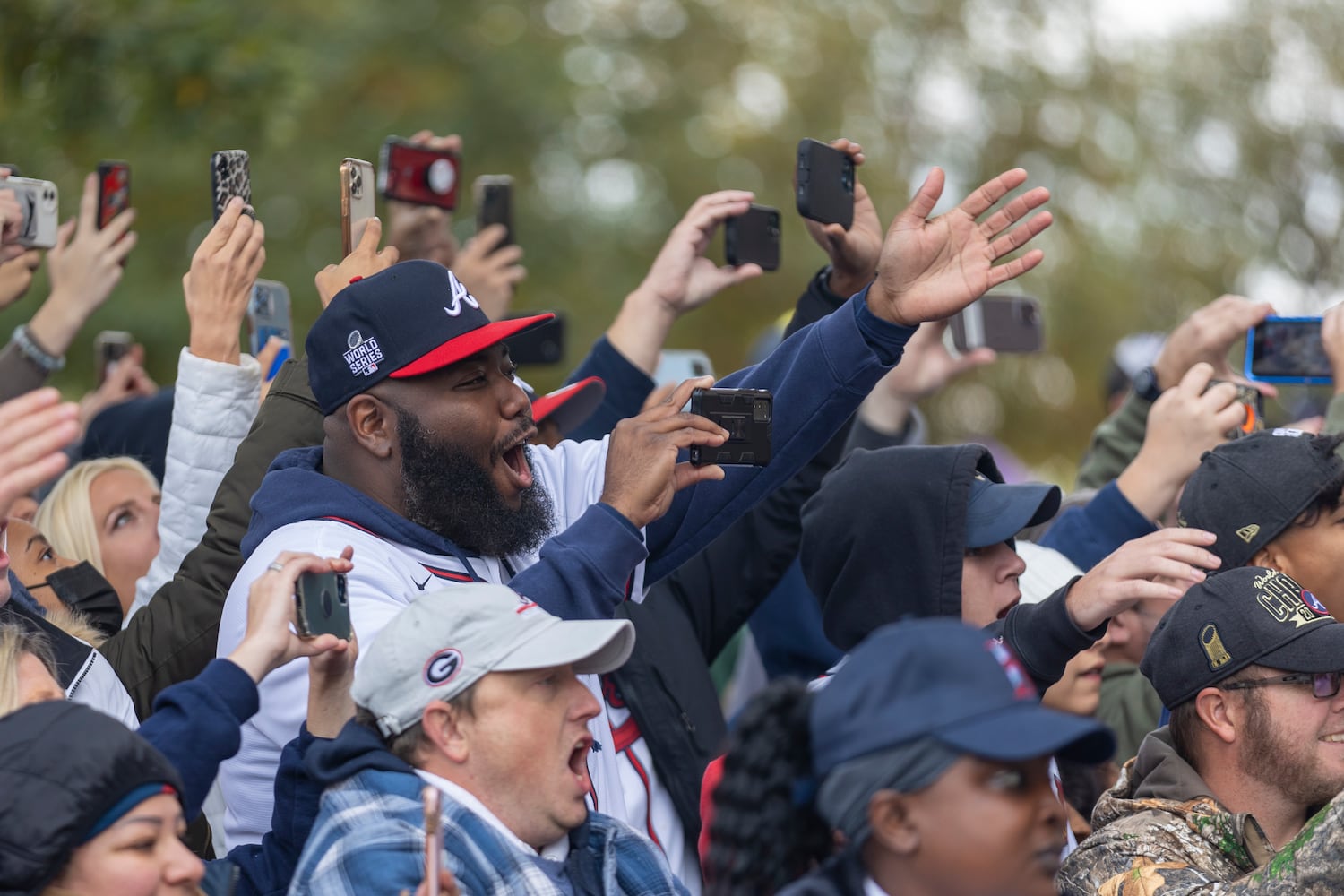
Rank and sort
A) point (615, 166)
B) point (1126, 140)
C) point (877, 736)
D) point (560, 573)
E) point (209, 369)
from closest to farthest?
1. point (877, 736)
2. point (560, 573)
3. point (209, 369)
4. point (615, 166)
5. point (1126, 140)

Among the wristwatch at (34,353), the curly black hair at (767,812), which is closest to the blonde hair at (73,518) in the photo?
the wristwatch at (34,353)

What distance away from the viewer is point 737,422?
3.77m

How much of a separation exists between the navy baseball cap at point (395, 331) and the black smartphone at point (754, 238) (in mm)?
1586

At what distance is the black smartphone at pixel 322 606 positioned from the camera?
310 centimetres

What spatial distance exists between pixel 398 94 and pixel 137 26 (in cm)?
602

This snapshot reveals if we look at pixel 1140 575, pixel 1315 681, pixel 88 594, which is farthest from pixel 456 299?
pixel 1315 681

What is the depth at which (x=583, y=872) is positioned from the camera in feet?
10.1

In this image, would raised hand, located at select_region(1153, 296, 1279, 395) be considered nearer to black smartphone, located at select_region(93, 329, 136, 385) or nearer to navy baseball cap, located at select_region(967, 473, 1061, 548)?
navy baseball cap, located at select_region(967, 473, 1061, 548)

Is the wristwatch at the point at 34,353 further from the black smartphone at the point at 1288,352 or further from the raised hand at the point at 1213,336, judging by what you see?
the black smartphone at the point at 1288,352

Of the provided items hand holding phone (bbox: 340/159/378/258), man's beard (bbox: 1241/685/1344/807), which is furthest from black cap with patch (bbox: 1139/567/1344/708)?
hand holding phone (bbox: 340/159/378/258)

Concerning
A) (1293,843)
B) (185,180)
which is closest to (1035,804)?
(1293,843)

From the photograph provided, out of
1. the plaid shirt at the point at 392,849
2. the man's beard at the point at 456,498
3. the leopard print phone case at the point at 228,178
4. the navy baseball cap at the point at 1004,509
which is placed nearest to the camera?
the plaid shirt at the point at 392,849

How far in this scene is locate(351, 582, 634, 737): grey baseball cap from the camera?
295cm

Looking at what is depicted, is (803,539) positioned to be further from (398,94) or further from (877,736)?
(398,94)
